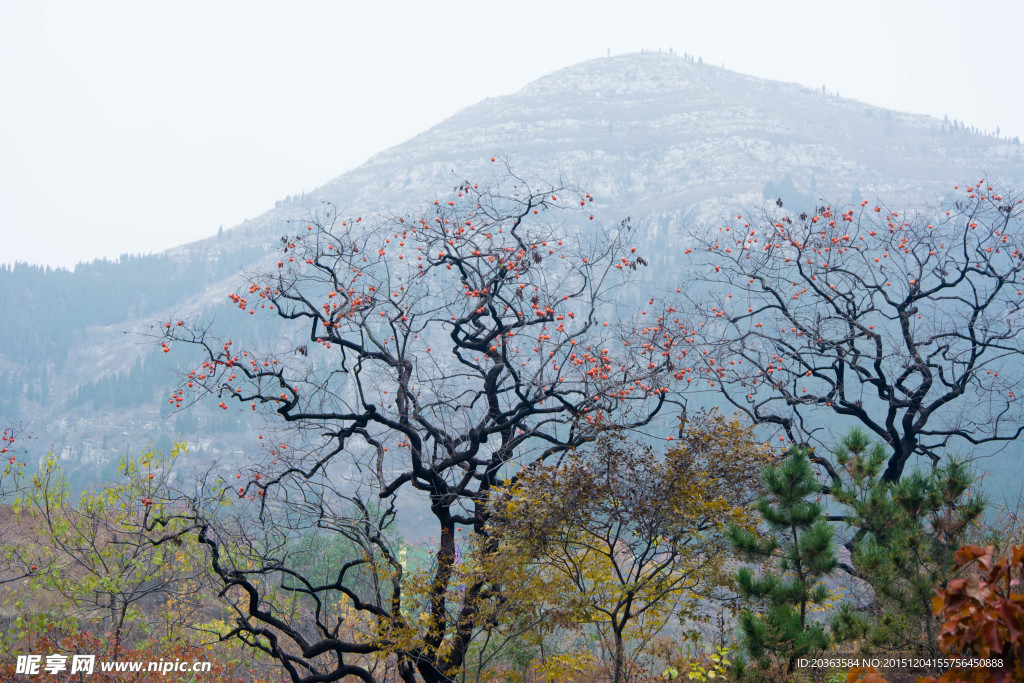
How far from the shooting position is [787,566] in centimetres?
732

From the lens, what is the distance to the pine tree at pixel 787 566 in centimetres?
692

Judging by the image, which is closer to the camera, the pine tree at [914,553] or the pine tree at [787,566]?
the pine tree at [914,553]

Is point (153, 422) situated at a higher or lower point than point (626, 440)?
higher

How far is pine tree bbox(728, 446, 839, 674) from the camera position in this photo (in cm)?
692

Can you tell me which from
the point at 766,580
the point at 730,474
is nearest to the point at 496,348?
the point at 730,474

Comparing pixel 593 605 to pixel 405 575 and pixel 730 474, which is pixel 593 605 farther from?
pixel 405 575

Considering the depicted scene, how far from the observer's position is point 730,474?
809 centimetres

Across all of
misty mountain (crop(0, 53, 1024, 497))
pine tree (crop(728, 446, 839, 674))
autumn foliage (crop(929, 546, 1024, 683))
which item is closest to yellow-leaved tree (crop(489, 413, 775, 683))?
pine tree (crop(728, 446, 839, 674))

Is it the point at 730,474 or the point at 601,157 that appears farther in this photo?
the point at 601,157

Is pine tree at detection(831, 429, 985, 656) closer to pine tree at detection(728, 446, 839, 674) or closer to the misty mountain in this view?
pine tree at detection(728, 446, 839, 674)

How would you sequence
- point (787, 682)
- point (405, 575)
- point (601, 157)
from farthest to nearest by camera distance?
point (601, 157) → point (405, 575) → point (787, 682)

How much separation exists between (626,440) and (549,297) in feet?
8.30

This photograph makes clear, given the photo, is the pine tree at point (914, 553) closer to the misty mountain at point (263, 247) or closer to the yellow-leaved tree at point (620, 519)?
the yellow-leaved tree at point (620, 519)

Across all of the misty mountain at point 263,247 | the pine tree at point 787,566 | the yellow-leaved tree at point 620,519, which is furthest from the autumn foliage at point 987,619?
the misty mountain at point 263,247
